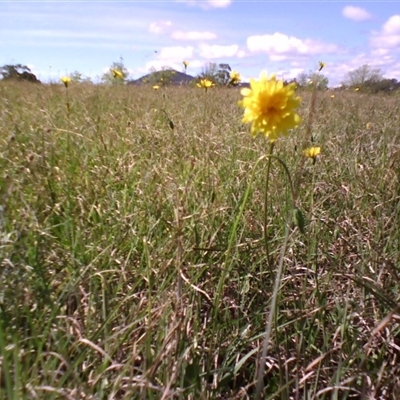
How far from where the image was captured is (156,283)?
41.1 inches

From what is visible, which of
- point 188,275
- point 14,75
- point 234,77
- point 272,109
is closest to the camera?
point 272,109

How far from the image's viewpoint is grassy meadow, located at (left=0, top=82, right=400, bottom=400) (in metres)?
0.79

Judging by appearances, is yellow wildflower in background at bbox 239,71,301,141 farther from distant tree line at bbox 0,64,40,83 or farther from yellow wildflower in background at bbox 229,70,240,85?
distant tree line at bbox 0,64,40,83

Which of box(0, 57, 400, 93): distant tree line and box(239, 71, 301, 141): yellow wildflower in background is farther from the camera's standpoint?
box(0, 57, 400, 93): distant tree line

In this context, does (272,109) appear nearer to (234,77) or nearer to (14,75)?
(234,77)

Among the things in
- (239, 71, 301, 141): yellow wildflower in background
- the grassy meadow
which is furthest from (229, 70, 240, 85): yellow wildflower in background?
(239, 71, 301, 141): yellow wildflower in background

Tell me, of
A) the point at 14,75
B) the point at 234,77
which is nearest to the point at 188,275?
the point at 234,77

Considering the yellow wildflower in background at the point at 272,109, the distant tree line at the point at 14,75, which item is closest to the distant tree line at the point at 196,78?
the distant tree line at the point at 14,75

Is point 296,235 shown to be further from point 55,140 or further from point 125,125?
point 125,125

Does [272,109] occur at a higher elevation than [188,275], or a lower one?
higher

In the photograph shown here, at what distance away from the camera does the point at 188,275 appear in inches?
44.0

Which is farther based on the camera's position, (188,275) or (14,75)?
(14,75)

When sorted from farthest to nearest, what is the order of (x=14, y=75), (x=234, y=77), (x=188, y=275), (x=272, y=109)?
(x=14, y=75)
(x=234, y=77)
(x=188, y=275)
(x=272, y=109)

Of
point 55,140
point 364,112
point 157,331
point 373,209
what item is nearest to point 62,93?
point 55,140
